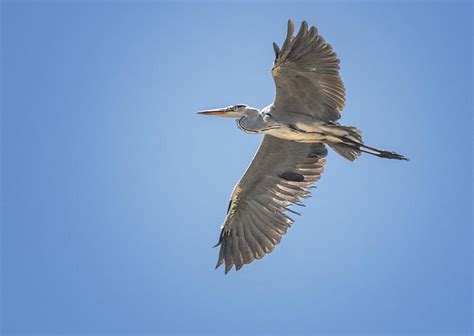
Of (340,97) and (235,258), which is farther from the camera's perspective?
(235,258)

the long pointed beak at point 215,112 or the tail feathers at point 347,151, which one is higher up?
the long pointed beak at point 215,112

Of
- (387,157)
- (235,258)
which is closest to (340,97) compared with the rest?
(387,157)

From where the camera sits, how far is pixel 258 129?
405 inches

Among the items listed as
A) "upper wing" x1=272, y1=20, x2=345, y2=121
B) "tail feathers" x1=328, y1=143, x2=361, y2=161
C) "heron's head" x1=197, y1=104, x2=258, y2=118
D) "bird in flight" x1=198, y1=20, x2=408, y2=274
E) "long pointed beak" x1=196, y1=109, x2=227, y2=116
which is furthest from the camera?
"long pointed beak" x1=196, y1=109, x2=227, y2=116

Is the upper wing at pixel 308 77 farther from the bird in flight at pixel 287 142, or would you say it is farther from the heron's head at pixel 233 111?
the heron's head at pixel 233 111

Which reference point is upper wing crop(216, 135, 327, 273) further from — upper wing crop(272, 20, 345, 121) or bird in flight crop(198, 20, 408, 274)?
upper wing crop(272, 20, 345, 121)

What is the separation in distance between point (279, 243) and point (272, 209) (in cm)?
49

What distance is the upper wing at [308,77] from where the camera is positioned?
955 cm

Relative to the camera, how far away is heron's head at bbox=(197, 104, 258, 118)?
10453 millimetres

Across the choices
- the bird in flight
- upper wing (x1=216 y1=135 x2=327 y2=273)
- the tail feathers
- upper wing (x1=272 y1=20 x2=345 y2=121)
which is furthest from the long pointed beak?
the tail feathers

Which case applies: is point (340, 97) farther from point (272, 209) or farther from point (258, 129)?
point (272, 209)

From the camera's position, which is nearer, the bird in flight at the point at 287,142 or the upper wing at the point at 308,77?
the upper wing at the point at 308,77

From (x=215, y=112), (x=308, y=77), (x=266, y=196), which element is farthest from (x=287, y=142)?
(x=308, y=77)

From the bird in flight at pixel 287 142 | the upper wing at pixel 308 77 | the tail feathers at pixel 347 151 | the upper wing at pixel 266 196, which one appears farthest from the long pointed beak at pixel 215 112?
the tail feathers at pixel 347 151
